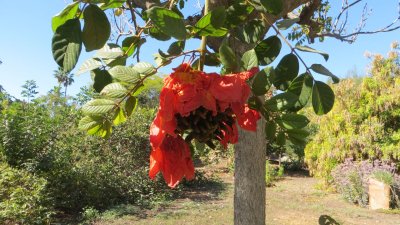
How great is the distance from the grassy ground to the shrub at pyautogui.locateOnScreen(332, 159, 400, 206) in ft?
0.87

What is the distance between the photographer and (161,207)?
7.21 m

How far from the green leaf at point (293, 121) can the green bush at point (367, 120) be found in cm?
855

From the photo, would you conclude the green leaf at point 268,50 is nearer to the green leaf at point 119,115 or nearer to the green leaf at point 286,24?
the green leaf at point 286,24

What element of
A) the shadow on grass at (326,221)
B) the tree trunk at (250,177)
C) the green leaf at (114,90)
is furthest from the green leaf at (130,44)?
the shadow on grass at (326,221)

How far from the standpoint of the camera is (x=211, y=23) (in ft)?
1.80

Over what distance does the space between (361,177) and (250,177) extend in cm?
795

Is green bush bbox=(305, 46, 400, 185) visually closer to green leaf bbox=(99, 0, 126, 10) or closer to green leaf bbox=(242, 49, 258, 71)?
green leaf bbox=(242, 49, 258, 71)

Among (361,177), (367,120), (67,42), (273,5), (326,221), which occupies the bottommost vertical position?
(361,177)

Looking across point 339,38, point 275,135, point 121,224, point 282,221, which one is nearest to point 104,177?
point 121,224

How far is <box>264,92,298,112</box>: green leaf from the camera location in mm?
606

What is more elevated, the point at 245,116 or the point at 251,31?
the point at 251,31

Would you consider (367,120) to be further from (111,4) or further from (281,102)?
(111,4)

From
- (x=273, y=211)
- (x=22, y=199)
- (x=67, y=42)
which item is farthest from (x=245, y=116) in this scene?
(x=273, y=211)

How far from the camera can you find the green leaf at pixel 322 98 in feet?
2.16
